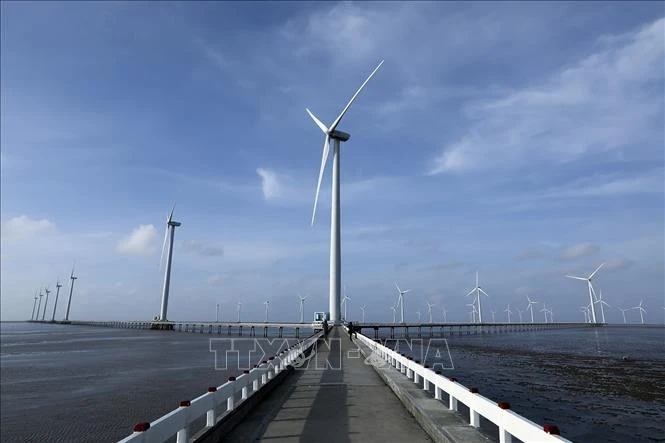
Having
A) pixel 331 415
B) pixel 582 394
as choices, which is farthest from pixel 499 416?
pixel 582 394

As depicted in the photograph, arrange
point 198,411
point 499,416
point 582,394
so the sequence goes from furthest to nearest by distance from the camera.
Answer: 1. point 582,394
2. point 198,411
3. point 499,416

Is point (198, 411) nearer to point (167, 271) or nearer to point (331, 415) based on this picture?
point (331, 415)

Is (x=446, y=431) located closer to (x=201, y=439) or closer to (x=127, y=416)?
(x=201, y=439)

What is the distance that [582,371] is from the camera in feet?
118

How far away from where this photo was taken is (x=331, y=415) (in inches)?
453

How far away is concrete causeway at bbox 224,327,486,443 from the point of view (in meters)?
9.55

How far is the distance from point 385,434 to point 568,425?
1223cm

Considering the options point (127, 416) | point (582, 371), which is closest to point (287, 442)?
point (127, 416)

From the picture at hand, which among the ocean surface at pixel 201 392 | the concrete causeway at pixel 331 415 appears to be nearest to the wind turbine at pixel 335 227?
the ocean surface at pixel 201 392

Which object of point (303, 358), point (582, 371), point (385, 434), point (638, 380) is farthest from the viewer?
point (582, 371)

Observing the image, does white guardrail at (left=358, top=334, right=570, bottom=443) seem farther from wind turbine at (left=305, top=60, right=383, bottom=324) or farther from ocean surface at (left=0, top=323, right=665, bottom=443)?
wind turbine at (left=305, top=60, right=383, bottom=324)

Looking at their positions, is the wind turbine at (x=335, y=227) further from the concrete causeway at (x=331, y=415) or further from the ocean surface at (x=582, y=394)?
the concrete causeway at (x=331, y=415)

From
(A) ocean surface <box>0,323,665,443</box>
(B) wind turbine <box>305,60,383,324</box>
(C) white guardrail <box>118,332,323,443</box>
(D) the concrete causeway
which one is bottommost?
(A) ocean surface <box>0,323,665,443</box>

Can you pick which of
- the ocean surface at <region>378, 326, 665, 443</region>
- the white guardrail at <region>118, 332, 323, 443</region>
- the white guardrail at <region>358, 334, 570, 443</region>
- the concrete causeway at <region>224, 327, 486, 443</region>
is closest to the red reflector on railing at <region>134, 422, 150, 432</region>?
the white guardrail at <region>118, 332, 323, 443</region>
